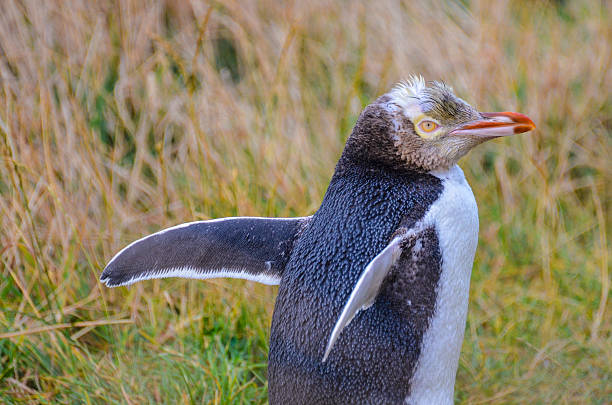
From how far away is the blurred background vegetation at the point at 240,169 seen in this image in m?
2.18

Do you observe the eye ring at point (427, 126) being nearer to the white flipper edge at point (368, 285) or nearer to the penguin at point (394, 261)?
the penguin at point (394, 261)

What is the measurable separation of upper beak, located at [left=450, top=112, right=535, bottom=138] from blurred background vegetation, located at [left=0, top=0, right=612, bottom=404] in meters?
0.94

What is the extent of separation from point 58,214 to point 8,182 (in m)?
0.22

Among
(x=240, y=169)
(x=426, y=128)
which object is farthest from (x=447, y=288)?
(x=240, y=169)

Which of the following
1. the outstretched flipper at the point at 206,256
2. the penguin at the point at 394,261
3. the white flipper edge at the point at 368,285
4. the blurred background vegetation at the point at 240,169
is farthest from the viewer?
the blurred background vegetation at the point at 240,169

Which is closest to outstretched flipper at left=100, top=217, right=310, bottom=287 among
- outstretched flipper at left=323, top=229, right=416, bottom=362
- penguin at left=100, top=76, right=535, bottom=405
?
penguin at left=100, top=76, right=535, bottom=405

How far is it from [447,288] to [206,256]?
1.88 feet

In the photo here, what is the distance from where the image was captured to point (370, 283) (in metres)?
1.44

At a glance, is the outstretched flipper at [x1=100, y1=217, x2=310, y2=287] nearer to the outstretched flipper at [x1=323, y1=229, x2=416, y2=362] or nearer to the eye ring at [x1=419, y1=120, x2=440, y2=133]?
the outstretched flipper at [x1=323, y1=229, x2=416, y2=362]

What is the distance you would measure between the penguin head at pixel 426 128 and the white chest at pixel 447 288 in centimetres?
6

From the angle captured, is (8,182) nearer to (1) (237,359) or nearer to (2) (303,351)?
(1) (237,359)

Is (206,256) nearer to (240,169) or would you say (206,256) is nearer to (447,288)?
(447,288)

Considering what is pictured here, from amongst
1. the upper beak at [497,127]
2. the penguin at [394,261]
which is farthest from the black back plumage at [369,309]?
the upper beak at [497,127]

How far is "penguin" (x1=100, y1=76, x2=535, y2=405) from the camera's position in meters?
1.53
